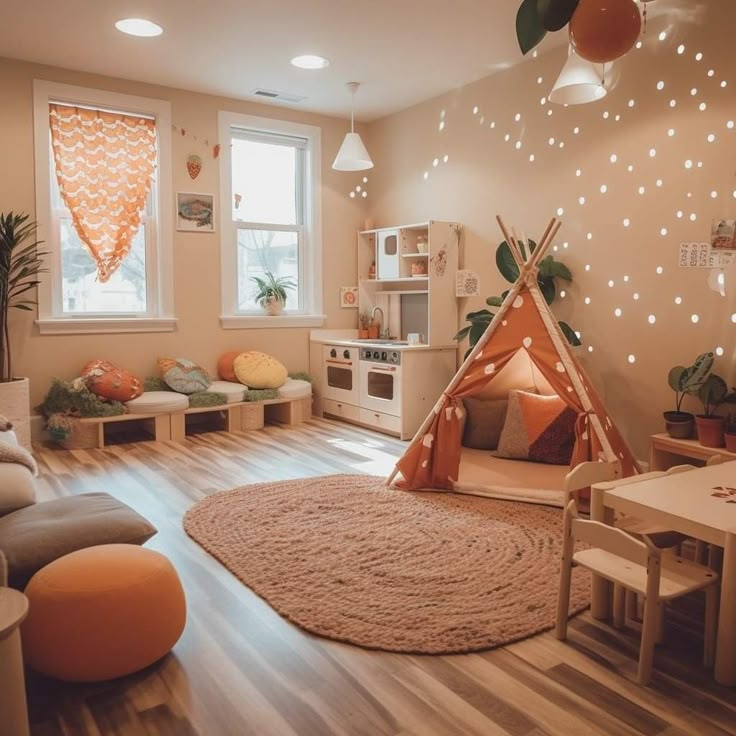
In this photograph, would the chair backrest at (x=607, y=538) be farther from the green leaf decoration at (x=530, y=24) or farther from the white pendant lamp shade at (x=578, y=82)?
the white pendant lamp shade at (x=578, y=82)

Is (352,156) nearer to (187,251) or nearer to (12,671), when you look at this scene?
(187,251)

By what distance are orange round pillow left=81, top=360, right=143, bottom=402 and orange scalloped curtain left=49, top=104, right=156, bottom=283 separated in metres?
0.69

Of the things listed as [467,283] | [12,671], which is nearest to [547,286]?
[467,283]

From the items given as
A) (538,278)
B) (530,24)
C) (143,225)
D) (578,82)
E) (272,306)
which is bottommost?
(272,306)

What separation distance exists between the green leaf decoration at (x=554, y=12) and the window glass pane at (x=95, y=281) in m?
4.08

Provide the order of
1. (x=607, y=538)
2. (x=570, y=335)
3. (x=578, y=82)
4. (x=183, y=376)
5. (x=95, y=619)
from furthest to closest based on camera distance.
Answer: (x=183, y=376) < (x=570, y=335) < (x=578, y=82) < (x=607, y=538) < (x=95, y=619)

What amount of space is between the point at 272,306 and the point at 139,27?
2.45m

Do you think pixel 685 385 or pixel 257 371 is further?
pixel 257 371

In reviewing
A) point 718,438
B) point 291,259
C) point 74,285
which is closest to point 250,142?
point 291,259

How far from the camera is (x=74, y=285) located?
16.9 feet

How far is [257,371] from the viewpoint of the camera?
5.61 meters

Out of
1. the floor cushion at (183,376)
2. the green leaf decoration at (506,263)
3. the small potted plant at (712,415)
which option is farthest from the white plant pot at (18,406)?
the small potted plant at (712,415)

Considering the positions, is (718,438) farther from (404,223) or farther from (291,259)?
(291,259)

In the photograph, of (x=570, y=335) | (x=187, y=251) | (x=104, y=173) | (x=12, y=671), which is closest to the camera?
(x=12, y=671)
